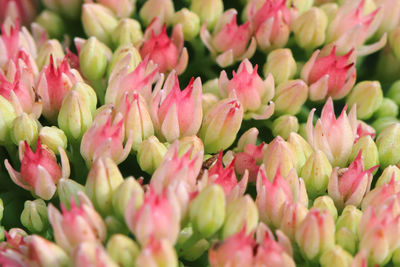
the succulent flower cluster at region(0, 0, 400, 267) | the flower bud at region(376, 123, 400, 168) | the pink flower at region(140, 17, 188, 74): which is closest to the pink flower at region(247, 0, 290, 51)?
the succulent flower cluster at region(0, 0, 400, 267)

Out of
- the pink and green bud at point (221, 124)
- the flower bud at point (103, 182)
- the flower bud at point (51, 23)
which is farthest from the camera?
the flower bud at point (51, 23)

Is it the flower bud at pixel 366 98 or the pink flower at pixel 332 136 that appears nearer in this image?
the pink flower at pixel 332 136

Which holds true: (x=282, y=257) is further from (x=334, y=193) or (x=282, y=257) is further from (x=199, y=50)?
(x=199, y=50)

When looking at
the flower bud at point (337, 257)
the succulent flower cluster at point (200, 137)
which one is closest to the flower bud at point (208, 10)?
the succulent flower cluster at point (200, 137)

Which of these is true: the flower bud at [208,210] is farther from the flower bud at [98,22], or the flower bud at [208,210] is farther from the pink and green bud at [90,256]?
the flower bud at [98,22]

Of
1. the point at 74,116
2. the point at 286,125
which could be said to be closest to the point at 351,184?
the point at 286,125

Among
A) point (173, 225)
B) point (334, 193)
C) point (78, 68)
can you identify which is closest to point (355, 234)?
point (334, 193)
